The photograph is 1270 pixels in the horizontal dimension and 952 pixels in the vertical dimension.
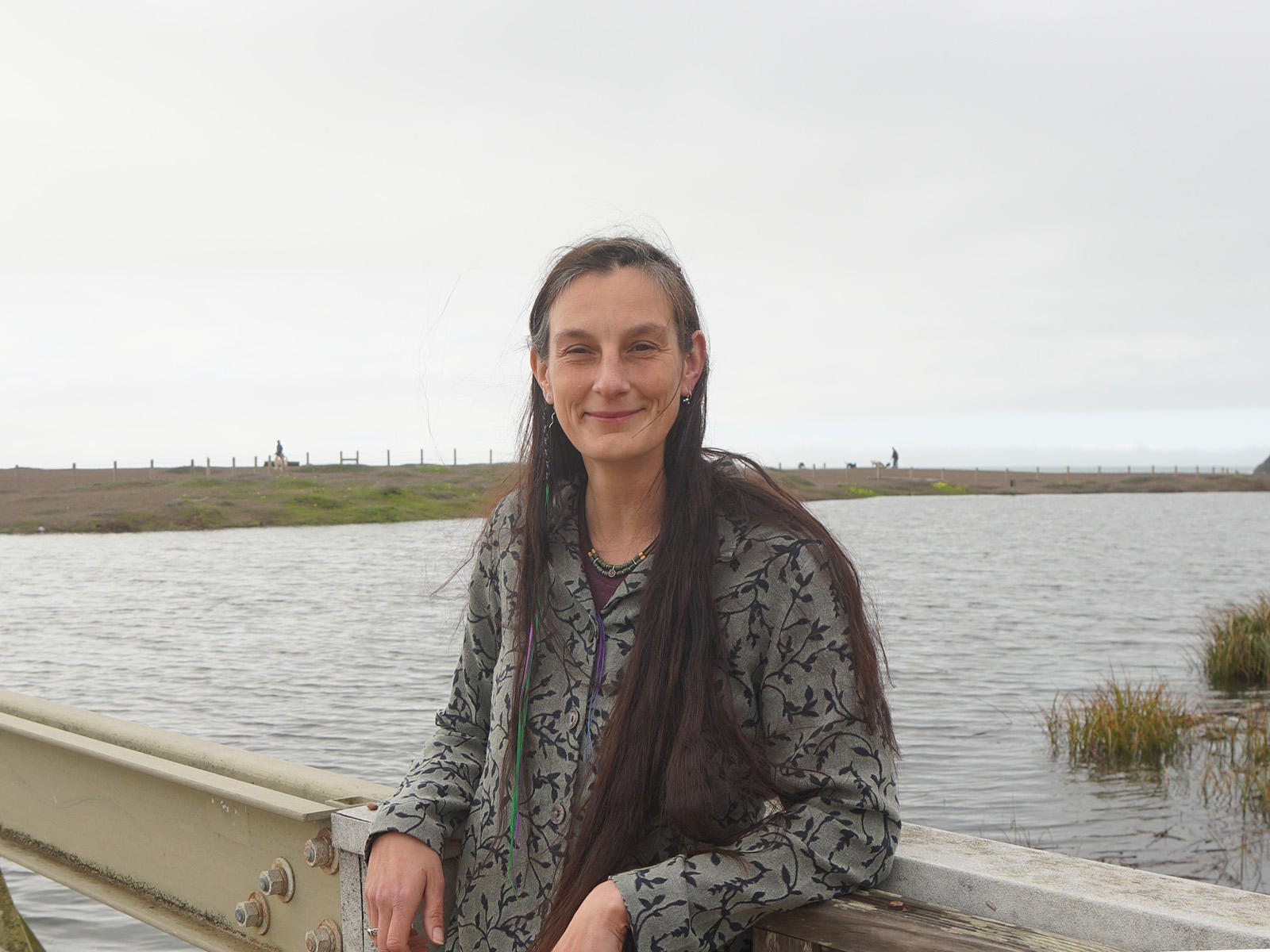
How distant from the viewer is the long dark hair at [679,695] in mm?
1739

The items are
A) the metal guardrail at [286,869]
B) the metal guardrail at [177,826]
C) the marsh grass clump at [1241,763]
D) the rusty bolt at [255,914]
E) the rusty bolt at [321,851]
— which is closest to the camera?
the metal guardrail at [286,869]

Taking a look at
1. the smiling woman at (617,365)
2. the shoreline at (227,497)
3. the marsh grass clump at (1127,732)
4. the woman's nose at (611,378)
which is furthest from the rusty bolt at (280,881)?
the shoreline at (227,497)

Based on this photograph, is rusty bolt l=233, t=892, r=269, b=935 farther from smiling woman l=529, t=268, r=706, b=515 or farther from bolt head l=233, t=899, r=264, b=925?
smiling woman l=529, t=268, r=706, b=515

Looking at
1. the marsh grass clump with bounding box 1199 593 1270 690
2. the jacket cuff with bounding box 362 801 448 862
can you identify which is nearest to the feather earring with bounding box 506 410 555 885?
the jacket cuff with bounding box 362 801 448 862

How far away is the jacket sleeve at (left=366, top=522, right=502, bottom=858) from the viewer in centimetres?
206

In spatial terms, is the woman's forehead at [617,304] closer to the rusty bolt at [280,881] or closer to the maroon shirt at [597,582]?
the maroon shirt at [597,582]

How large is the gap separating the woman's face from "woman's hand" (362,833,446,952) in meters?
0.77

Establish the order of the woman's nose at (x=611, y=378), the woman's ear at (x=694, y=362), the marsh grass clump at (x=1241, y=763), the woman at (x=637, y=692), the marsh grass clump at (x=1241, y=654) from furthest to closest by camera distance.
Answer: the marsh grass clump at (x=1241, y=654), the marsh grass clump at (x=1241, y=763), the woman's ear at (x=694, y=362), the woman's nose at (x=611, y=378), the woman at (x=637, y=692)

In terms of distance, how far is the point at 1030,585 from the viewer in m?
24.6

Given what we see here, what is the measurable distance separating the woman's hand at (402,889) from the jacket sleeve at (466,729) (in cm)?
5

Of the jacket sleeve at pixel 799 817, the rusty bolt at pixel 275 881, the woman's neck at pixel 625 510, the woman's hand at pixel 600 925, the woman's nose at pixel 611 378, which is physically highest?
the woman's nose at pixel 611 378

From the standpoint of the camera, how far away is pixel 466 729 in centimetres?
A: 218

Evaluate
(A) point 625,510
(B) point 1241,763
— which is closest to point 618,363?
(A) point 625,510

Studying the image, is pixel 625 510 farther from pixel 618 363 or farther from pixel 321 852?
pixel 321 852
